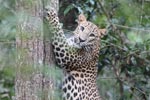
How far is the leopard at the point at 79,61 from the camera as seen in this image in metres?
4.44

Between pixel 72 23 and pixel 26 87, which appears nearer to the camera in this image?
pixel 26 87

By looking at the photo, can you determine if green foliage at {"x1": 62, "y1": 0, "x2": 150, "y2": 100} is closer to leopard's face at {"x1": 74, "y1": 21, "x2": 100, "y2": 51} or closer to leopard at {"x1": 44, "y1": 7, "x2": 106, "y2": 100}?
leopard's face at {"x1": 74, "y1": 21, "x2": 100, "y2": 51}

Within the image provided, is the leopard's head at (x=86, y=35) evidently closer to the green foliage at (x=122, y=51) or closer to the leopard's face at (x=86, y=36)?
the leopard's face at (x=86, y=36)

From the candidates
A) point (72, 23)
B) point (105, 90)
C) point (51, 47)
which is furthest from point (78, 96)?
point (105, 90)

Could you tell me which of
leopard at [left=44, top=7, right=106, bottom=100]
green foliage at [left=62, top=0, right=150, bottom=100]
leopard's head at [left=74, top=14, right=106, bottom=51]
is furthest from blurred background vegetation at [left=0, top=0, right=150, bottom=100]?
leopard at [left=44, top=7, right=106, bottom=100]

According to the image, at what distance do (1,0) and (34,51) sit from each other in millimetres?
728

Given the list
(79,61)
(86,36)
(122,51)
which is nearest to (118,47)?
(122,51)

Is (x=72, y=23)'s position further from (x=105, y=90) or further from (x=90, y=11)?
(x=105, y=90)

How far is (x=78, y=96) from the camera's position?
461cm

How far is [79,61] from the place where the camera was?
4758 millimetres

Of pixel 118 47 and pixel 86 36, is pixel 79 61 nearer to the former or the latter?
pixel 86 36

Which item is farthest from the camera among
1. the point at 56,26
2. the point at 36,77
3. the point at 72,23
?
the point at 72,23

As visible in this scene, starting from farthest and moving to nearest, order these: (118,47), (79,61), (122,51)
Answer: (122,51)
(118,47)
(79,61)

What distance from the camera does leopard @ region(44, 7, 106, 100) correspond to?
444 centimetres
